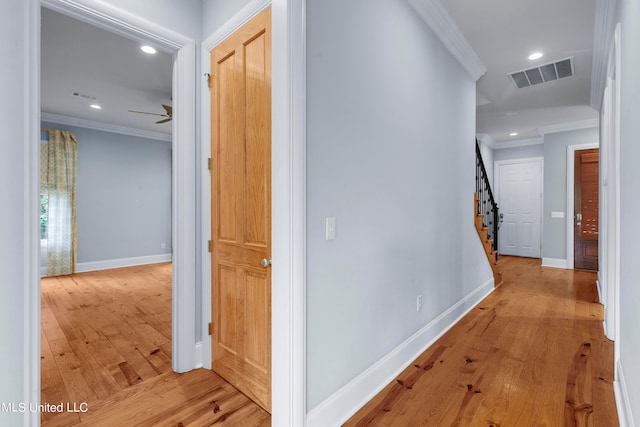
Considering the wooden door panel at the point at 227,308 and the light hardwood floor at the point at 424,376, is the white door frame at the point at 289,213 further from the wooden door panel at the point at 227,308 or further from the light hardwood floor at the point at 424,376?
the wooden door panel at the point at 227,308

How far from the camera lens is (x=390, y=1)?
6.98 feet

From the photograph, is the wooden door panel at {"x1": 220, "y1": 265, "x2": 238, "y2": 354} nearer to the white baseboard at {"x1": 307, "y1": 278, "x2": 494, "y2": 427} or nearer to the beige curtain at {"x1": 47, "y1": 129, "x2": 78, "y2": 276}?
the white baseboard at {"x1": 307, "y1": 278, "x2": 494, "y2": 427}

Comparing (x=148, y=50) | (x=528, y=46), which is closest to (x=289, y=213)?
(x=148, y=50)

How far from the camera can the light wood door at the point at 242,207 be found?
1770 mm

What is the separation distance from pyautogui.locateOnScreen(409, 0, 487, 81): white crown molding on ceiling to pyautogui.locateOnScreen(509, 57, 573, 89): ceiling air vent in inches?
22.2

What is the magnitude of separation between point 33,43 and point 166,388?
1975mm

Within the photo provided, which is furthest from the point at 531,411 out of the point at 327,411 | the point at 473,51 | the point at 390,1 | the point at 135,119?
the point at 135,119

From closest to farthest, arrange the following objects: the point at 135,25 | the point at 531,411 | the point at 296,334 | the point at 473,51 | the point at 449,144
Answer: the point at 296,334
the point at 531,411
the point at 135,25
the point at 449,144
the point at 473,51

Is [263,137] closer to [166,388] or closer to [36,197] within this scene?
[36,197]

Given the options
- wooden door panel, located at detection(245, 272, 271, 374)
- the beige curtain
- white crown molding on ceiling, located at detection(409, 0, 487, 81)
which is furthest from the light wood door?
the beige curtain

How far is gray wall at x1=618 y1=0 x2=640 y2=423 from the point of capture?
4.31ft

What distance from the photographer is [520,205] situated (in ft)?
23.7

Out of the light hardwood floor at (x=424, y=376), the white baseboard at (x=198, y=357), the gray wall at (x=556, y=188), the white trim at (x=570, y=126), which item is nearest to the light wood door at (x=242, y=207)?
the white baseboard at (x=198, y=357)

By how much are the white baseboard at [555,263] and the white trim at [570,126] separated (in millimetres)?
2503
